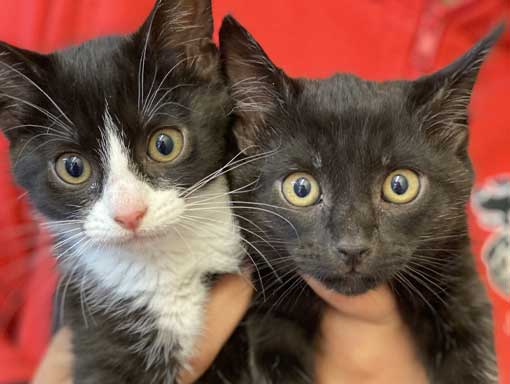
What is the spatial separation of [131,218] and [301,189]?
36 cm

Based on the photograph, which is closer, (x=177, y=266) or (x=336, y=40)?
(x=177, y=266)

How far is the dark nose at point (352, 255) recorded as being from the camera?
0.98 metres

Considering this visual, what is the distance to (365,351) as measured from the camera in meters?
1.35

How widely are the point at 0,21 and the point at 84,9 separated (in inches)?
10.1

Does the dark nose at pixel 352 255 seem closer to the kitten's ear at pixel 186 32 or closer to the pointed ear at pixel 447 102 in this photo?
the pointed ear at pixel 447 102

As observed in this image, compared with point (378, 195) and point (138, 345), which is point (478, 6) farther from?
point (138, 345)

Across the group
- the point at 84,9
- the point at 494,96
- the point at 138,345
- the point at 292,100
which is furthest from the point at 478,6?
the point at 138,345

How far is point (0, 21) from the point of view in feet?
5.41

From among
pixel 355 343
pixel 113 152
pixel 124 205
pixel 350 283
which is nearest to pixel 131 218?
pixel 124 205

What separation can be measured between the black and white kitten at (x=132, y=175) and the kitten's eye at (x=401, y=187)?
1.20ft

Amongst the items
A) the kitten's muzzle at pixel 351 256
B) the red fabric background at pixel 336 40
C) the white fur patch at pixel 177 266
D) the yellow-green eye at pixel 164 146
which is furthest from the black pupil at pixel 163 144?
the red fabric background at pixel 336 40

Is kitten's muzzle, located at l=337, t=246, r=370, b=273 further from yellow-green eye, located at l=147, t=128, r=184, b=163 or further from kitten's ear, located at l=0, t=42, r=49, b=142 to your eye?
kitten's ear, located at l=0, t=42, r=49, b=142

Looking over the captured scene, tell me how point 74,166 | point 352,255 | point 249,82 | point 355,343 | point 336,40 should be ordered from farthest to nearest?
point 336,40, point 355,343, point 249,82, point 74,166, point 352,255

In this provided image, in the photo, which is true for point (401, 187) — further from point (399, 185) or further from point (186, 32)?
point (186, 32)
